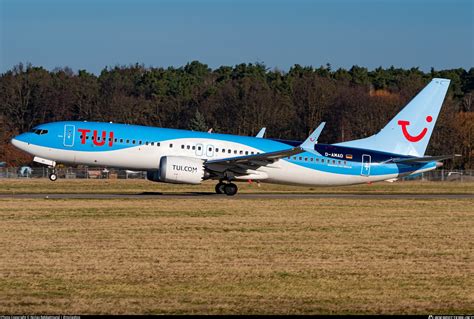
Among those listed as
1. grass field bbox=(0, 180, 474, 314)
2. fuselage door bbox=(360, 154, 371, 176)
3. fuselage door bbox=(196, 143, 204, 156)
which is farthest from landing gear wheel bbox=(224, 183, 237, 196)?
grass field bbox=(0, 180, 474, 314)

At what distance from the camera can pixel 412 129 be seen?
46.7 m

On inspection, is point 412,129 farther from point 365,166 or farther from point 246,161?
point 246,161

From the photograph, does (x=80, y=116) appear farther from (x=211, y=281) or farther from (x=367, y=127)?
(x=211, y=281)

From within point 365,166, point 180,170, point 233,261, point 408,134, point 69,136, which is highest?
point 408,134

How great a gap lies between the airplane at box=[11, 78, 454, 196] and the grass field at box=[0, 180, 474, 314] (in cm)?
898

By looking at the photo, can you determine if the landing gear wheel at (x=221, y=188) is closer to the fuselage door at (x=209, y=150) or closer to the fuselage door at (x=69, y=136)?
the fuselage door at (x=209, y=150)

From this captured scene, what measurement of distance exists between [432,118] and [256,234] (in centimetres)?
2321

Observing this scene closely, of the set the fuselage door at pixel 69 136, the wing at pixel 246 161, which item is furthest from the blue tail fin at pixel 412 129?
the fuselage door at pixel 69 136

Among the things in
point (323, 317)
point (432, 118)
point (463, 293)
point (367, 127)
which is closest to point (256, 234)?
point (463, 293)

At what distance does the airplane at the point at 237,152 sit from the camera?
43.6 m

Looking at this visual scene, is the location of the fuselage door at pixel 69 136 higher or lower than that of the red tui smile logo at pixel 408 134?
lower

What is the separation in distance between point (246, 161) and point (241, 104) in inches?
2788

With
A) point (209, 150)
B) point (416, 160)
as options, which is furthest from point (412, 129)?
point (209, 150)

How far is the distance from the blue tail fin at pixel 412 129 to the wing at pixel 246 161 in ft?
16.0
